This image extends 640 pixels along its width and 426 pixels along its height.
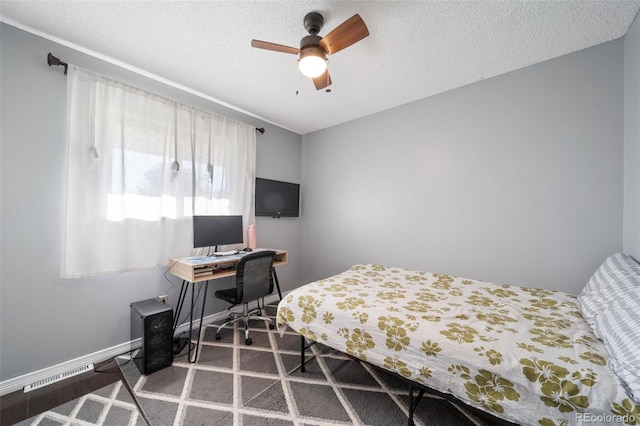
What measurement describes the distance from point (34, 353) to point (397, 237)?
3.36 m

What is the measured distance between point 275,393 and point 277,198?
235 cm

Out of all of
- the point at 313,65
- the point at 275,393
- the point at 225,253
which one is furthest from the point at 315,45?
the point at 275,393

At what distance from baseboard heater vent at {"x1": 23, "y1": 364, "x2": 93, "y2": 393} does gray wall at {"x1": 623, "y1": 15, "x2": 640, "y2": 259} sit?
13.4ft

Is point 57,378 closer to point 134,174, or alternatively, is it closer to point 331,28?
point 134,174

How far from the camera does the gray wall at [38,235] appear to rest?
169cm

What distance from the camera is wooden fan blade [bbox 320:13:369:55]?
1.39 metres

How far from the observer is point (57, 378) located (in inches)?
71.4

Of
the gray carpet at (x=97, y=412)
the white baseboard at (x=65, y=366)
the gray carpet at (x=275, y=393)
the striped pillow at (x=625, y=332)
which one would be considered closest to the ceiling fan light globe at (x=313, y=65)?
the striped pillow at (x=625, y=332)

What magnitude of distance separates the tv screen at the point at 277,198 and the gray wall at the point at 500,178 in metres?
0.75

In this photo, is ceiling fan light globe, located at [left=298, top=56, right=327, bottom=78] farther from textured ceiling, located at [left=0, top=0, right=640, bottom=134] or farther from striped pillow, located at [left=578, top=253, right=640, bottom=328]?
striped pillow, located at [left=578, top=253, right=640, bottom=328]

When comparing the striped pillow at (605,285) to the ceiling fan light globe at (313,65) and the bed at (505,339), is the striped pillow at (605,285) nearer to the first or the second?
the bed at (505,339)

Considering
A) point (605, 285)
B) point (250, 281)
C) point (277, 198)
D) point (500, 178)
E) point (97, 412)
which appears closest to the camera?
point (605, 285)

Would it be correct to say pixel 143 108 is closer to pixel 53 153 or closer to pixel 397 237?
pixel 53 153

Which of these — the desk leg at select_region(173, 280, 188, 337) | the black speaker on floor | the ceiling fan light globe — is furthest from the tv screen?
the ceiling fan light globe
